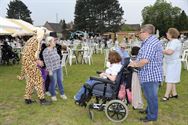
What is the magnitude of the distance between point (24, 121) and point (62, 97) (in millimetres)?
1895

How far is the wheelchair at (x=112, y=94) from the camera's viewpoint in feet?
18.6

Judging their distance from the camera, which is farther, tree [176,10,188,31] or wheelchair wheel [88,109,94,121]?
tree [176,10,188,31]

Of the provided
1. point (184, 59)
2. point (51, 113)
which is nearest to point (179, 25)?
point (184, 59)

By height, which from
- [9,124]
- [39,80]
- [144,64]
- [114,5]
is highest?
[114,5]

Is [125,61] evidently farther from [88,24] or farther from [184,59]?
[88,24]

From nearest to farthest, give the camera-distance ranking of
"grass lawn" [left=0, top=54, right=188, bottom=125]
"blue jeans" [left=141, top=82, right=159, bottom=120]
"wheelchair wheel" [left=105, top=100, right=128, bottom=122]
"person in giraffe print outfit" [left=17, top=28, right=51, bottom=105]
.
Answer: "blue jeans" [left=141, top=82, right=159, bottom=120] < "wheelchair wheel" [left=105, top=100, right=128, bottom=122] < "grass lawn" [left=0, top=54, right=188, bottom=125] < "person in giraffe print outfit" [left=17, top=28, right=51, bottom=105]

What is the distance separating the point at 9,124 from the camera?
226 inches

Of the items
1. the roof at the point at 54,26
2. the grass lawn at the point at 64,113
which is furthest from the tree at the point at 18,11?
the grass lawn at the point at 64,113

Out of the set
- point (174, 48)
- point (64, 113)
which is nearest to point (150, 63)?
point (174, 48)

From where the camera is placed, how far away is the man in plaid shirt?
529 cm

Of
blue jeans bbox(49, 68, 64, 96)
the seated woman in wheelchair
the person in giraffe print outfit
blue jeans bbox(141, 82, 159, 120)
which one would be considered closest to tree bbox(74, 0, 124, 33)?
blue jeans bbox(49, 68, 64, 96)

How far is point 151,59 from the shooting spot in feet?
17.5

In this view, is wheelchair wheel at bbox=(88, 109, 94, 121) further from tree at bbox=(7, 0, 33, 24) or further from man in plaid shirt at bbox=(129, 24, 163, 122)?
tree at bbox=(7, 0, 33, 24)

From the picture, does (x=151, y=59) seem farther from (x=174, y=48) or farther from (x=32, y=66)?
(x=32, y=66)
